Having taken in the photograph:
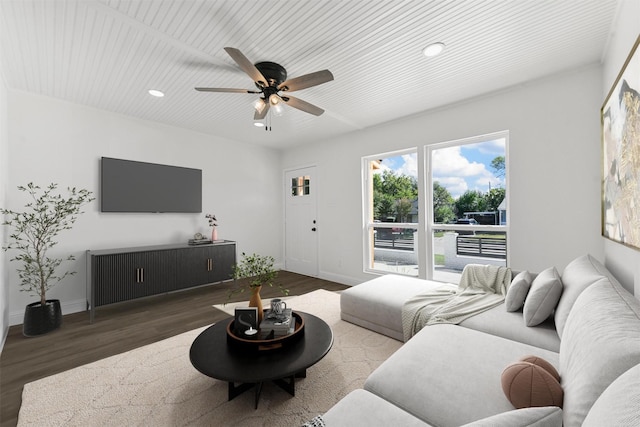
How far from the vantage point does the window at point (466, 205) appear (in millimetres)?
3303

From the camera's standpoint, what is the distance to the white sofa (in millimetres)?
678

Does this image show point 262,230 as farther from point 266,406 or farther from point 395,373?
point 395,373

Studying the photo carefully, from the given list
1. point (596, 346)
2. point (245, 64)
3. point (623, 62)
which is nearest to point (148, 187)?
point (245, 64)

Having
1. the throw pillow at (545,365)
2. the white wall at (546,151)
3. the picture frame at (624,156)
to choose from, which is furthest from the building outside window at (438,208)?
the throw pillow at (545,365)

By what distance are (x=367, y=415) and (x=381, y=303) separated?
1.61 m

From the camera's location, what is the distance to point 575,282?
1676 mm

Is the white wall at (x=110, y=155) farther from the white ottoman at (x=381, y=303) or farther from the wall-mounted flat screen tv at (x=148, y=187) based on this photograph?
the white ottoman at (x=381, y=303)

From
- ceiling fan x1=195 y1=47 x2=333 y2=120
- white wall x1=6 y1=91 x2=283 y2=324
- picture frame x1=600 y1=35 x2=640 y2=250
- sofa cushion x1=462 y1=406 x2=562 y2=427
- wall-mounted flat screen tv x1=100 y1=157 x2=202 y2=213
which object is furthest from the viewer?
wall-mounted flat screen tv x1=100 y1=157 x2=202 y2=213

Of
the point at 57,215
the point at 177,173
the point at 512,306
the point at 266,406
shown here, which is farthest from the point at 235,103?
the point at 512,306

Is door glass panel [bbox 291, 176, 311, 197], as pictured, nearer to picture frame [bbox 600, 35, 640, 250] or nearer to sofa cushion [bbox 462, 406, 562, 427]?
picture frame [bbox 600, 35, 640, 250]

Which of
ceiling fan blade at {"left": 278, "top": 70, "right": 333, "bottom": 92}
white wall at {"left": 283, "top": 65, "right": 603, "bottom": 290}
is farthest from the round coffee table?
white wall at {"left": 283, "top": 65, "right": 603, "bottom": 290}

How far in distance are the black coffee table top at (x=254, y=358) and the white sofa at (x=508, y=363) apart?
458 mm

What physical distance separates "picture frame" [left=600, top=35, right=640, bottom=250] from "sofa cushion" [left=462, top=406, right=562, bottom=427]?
137 centimetres

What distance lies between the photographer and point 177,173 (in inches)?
169
